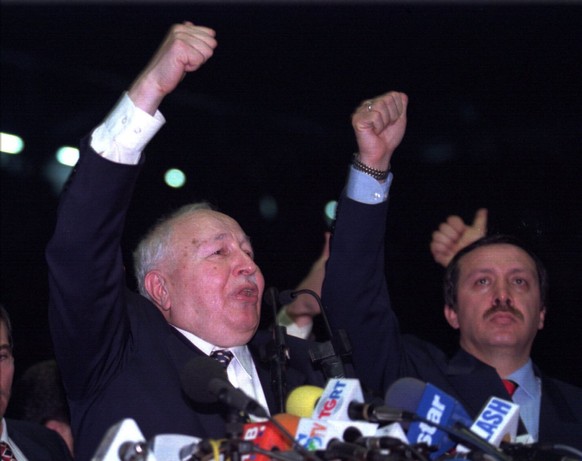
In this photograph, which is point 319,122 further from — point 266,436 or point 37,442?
point 266,436

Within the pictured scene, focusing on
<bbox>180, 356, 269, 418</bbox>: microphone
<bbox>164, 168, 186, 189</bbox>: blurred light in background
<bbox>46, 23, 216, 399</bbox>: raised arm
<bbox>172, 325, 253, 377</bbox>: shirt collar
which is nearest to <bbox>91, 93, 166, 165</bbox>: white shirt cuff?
<bbox>46, 23, 216, 399</bbox>: raised arm

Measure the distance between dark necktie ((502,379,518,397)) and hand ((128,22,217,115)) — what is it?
1416 mm

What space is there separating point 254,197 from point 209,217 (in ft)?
8.02

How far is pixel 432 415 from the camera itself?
1.66m

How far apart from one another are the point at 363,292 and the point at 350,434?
0.95m

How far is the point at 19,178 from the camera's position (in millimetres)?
4879

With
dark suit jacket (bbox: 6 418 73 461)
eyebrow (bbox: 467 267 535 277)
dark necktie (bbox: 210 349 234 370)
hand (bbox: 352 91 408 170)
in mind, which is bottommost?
dark suit jacket (bbox: 6 418 73 461)

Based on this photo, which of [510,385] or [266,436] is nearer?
[266,436]

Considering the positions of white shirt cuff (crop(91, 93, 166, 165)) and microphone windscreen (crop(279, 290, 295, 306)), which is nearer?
white shirt cuff (crop(91, 93, 166, 165))

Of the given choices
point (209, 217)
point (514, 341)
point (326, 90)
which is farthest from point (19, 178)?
point (514, 341)

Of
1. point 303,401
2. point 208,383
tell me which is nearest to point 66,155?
point 303,401

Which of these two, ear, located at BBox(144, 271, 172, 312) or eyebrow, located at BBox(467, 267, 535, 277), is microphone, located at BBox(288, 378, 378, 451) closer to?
Answer: ear, located at BBox(144, 271, 172, 312)

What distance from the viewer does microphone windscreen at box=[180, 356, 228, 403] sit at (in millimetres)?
1684

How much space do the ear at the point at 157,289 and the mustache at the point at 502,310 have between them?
1028 millimetres
